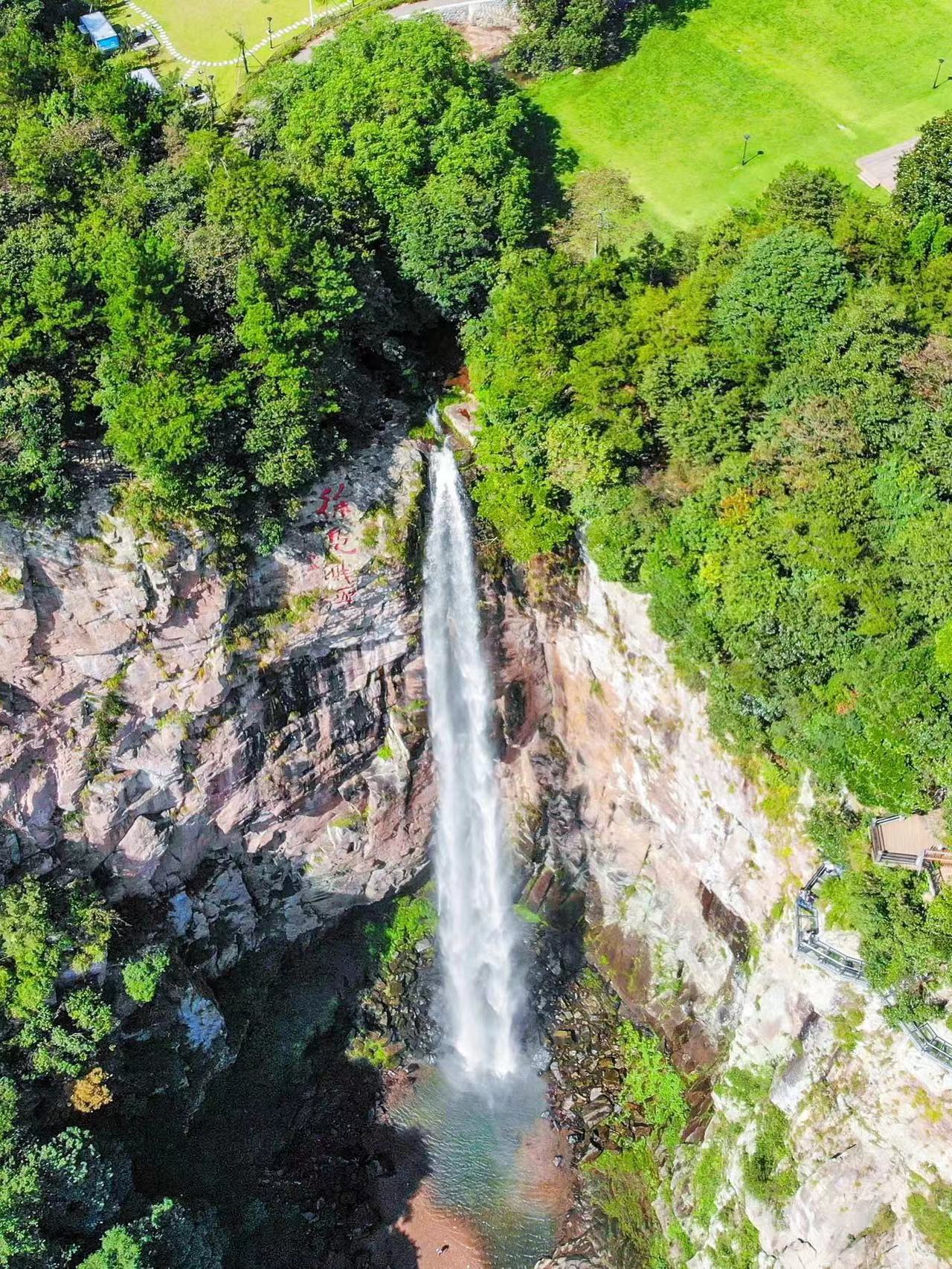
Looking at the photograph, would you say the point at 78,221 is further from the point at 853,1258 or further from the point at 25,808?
the point at 853,1258

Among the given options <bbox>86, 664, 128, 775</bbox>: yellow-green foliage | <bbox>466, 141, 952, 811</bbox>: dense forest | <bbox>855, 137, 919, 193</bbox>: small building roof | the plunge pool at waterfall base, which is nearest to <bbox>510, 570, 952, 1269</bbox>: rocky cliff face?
<bbox>466, 141, 952, 811</bbox>: dense forest

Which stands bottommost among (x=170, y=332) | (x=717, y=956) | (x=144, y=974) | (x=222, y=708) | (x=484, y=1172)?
(x=484, y=1172)

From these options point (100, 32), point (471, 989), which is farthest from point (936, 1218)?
point (100, 32)

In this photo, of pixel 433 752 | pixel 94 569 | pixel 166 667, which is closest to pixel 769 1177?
pixel 433 752

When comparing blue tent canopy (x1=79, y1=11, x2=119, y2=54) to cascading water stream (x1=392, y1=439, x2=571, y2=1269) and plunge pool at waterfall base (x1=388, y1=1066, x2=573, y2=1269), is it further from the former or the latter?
plunge pool at waterfall base (x1=388, y1=1066, x2=573, y2=1269)

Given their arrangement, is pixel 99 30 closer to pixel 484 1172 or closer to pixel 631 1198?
pixel 484 1172

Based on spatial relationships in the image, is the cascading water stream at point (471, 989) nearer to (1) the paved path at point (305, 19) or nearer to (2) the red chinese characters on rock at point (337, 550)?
(2) the red chinese characters on rock at point (337, 550)

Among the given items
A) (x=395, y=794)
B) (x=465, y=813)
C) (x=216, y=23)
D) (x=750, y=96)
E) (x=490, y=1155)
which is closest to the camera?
(x=490, y=1155)
